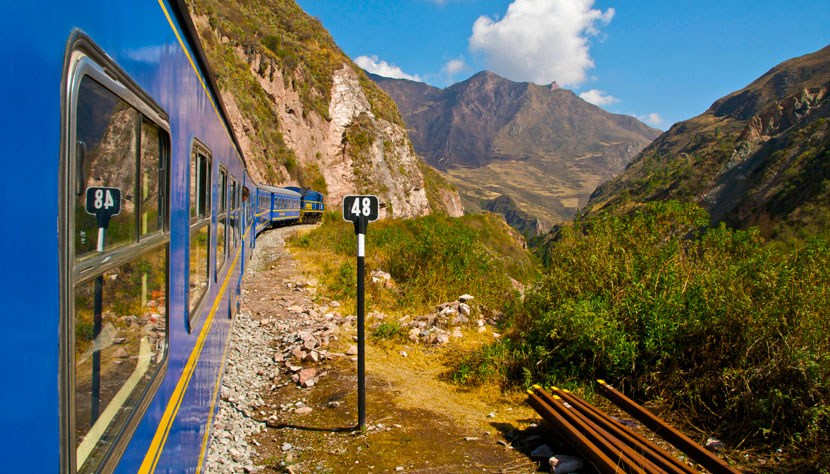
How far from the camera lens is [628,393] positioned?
19.2 ft

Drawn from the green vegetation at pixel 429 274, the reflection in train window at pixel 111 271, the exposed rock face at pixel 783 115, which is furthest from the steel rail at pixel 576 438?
the exposed rock face at pixel 783 115

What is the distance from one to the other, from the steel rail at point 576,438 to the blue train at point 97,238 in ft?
9.50

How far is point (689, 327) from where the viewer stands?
5.49 metres

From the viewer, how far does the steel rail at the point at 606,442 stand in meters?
3.78

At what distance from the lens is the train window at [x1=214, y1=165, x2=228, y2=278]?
5.02 m

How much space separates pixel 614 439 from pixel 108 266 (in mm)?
4094

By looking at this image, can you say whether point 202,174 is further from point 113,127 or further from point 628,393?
point 628,393

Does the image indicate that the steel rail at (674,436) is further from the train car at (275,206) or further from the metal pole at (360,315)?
the train car at (275,206)

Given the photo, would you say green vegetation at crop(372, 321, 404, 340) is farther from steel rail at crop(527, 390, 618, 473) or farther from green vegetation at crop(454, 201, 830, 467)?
steel rail at crop(527, 390, 618, 473)

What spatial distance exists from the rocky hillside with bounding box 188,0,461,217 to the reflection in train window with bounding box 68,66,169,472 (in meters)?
27.8

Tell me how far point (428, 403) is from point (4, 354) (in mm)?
5363

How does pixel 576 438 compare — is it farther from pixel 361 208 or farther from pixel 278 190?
pixel 278 190

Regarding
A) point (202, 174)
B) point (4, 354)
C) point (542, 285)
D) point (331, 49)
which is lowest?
point (542, 285)

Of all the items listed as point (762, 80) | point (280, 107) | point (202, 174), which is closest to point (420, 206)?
point (280, 107)
